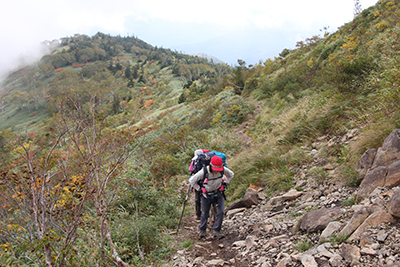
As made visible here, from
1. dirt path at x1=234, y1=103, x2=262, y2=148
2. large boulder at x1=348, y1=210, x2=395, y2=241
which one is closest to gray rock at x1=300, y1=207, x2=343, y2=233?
large boulder at x1=348, y1=210, x2=395, y2=241

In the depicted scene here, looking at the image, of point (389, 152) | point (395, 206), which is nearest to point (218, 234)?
point (395, 206)

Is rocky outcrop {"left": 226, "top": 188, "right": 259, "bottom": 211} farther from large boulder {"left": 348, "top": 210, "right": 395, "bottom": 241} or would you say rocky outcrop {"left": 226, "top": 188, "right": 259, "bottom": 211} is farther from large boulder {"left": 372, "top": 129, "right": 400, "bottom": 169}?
large boulder {"left": 348, "top": 210, "right": 395, "bottom": 241}

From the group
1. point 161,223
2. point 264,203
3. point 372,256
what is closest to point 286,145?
point 264,203

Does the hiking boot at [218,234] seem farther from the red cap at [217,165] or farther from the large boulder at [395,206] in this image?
the large boulder at [395,206]

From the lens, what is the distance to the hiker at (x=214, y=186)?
13.3 ft

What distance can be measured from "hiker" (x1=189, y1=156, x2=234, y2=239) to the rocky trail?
10.9 inches

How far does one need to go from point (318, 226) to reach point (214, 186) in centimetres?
183

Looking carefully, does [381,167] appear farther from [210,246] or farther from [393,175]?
[210,246]

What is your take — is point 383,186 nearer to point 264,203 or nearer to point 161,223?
point 264,203

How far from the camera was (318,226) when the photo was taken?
2.92m

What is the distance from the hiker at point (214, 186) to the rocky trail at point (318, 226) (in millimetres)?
277

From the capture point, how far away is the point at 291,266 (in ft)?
8.29

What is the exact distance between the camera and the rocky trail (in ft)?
7.40

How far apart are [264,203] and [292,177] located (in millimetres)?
867
